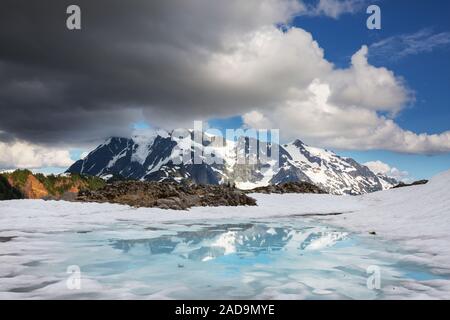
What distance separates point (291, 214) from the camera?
111 ft

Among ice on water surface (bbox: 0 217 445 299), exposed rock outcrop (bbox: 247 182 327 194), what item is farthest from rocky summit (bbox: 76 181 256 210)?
exposed rock outcrop (bbox: 247 182 327 194)

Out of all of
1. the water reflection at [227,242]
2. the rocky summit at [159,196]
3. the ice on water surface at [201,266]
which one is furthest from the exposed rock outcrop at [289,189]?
the ice on water surface at [201,266]

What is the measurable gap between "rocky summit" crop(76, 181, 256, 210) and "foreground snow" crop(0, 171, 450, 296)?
2.12 m

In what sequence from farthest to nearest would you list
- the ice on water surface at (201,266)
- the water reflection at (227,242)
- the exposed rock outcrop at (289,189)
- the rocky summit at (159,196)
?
the exposed rock outcrop at (289,189) → the rocky summit at (159,196) → the water reflection at (227,242) → the ice on water surface at (201,266)

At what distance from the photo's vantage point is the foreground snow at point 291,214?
45.6 feet

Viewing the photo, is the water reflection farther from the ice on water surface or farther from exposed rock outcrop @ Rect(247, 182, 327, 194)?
exposed rock outcrop @ Rect(247, 182, 327, 194)

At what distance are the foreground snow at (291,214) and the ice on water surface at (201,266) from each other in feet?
2.04

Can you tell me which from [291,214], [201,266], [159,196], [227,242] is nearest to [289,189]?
[291,214]

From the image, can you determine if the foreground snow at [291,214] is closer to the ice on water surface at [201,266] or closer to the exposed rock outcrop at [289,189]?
the ice on water surface at [201,266]

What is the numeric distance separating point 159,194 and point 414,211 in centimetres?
2244

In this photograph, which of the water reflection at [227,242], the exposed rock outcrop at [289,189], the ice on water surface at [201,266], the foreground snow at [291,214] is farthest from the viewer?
the exposed rock outcrop at [289,189]

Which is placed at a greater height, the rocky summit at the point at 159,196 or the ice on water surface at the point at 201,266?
the rocky summit at the point at 159,196

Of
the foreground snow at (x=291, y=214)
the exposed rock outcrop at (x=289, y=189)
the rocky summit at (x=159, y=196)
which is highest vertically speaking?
the exposed rock outcrop at (x=289, y=189)

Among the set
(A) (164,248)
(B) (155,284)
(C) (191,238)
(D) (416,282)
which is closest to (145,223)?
(C) (191,238)
